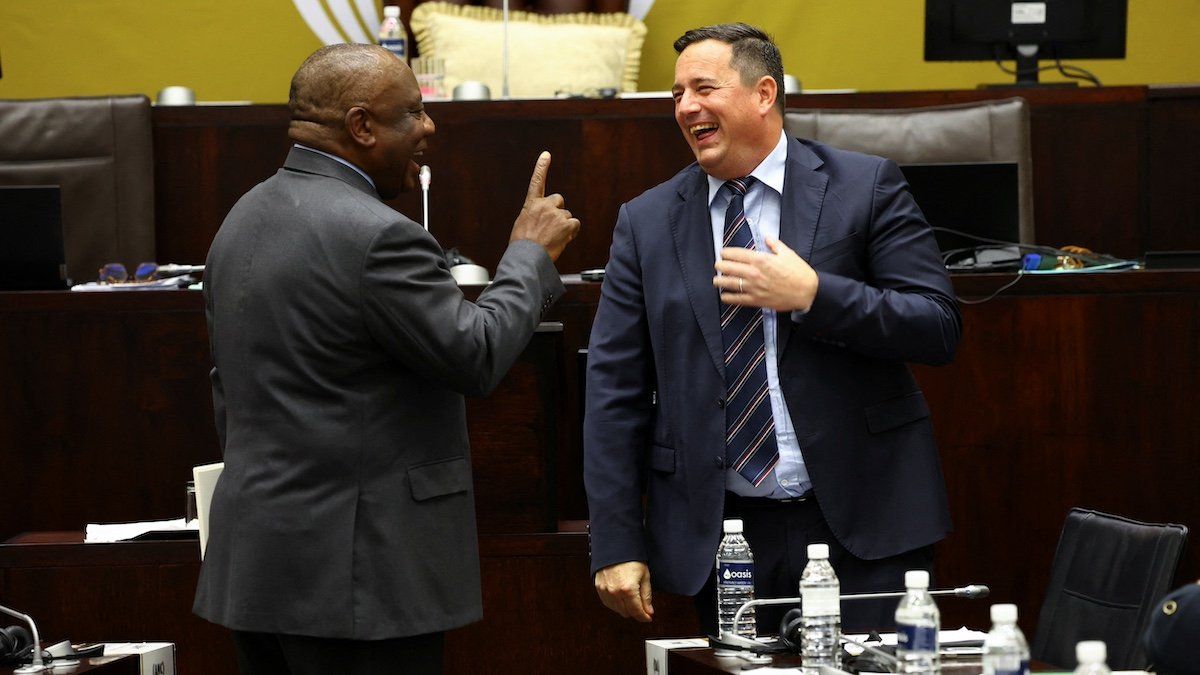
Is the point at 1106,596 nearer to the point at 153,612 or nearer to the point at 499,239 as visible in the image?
the point at 153,612

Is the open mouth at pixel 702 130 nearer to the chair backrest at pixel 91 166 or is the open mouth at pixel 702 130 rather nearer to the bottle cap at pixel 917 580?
the bottle cap at pixel 917 580

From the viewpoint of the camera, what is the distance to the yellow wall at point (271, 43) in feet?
20.1

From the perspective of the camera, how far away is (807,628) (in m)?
2.04

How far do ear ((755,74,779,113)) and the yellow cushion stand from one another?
112 inches

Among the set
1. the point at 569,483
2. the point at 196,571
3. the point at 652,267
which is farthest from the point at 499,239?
the point at 652,267

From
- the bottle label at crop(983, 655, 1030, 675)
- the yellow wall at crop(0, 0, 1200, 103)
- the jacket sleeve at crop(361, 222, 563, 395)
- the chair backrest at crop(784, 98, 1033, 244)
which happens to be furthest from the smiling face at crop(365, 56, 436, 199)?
the yellow wall at crop(0, 0, 1200, 103)

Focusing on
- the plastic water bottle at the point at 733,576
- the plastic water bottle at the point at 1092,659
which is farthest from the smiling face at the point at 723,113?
the plastic water bottle at the point at 1092,659

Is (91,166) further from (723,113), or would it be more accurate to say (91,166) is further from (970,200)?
(723,113)

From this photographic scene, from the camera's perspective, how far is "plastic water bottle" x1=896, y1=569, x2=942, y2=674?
184 centimetres

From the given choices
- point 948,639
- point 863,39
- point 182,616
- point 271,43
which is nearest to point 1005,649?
point 948,639

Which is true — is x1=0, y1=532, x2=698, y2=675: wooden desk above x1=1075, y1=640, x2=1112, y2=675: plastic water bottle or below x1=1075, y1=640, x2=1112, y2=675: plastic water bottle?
below

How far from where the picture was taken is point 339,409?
2.08 meters

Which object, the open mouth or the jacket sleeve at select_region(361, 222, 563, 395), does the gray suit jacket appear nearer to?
the jacket sleeve at select_region(361, 222, 563, 395)

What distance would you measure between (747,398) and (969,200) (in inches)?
70.0
